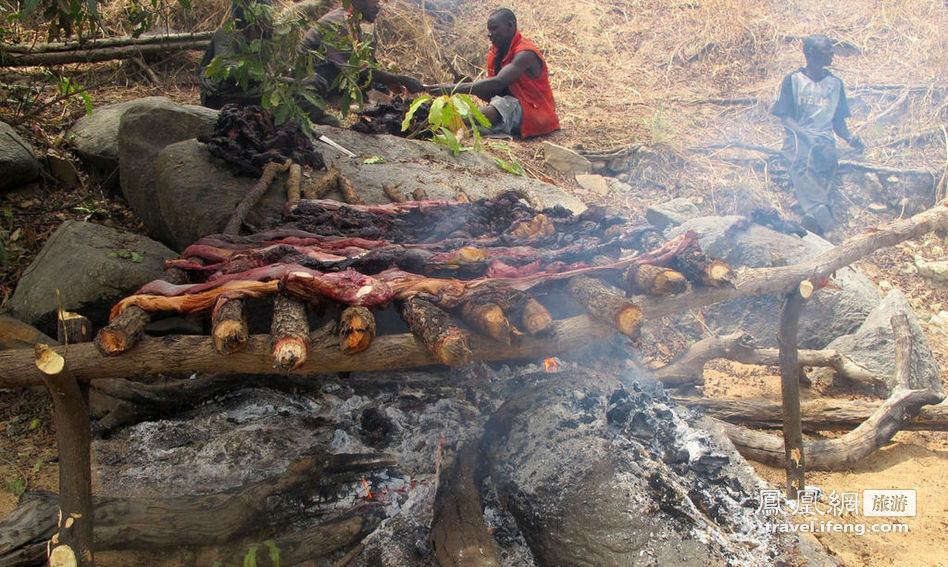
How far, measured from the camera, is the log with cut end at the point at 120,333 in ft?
6.64

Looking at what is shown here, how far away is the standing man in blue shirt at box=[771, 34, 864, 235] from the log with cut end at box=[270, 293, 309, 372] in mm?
6499

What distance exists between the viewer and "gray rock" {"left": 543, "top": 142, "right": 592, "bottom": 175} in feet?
24.3

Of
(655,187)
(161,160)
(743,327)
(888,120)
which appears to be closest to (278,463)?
(161,160)

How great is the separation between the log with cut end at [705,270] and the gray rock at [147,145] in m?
3.79

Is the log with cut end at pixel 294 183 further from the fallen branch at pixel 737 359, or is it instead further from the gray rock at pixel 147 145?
the fallen branch at pixel 737 359

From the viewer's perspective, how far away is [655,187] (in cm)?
732

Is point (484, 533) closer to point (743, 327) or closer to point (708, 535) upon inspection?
point (708, 535)

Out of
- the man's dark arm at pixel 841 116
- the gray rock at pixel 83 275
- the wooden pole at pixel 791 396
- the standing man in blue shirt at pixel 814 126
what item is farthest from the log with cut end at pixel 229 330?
the man's dark arm at pixel 841 116

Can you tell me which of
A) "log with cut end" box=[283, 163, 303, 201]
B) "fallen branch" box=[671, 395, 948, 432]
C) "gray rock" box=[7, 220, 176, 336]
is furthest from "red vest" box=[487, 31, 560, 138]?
"gray rock" box=[7, 220, 176, 336]

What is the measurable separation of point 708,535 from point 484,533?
917mm

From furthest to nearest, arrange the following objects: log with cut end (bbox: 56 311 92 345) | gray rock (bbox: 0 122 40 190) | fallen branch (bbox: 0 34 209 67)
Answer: fallen branch (bbox: 0 34 209 67)
gray rock (bbox: 0 122 40 190)
log with cut end (bbox: 56 311 92 345)

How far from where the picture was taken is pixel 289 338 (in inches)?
78.2

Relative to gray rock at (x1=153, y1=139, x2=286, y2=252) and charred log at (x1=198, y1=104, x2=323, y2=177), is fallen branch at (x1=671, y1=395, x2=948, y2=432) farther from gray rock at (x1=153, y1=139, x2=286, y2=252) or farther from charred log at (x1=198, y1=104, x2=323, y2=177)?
charred log at (x1=198, y1=104, x2=323, y2=177)

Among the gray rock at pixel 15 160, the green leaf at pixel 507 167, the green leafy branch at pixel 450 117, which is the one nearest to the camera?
the gray rock at pixel 15 160
